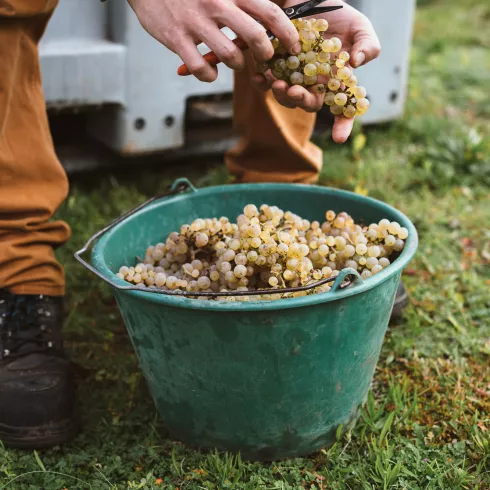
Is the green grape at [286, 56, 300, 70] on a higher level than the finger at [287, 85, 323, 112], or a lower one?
higher

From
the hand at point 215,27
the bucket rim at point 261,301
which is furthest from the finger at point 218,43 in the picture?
the bucket rim at point 261,301

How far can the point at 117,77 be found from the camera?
2857 mm

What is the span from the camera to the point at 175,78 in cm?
297

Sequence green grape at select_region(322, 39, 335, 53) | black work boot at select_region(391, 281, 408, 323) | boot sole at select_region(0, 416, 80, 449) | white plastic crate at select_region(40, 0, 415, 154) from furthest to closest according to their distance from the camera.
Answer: white plastic crate at select_region(40, 0, 415, 154) < black work boot at select_region(391, 281, 408, 323) < boot sole at select_region(0, 416, 80, 449) < green grape at select_region(322, 39, 335, 53)

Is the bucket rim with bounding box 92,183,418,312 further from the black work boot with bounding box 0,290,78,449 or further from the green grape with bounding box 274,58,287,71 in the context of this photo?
the green grape with bounding box 274,58,287,71

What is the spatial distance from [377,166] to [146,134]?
1.15 m

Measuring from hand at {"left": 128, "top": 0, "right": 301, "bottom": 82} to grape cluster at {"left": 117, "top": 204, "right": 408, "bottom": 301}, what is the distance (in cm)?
42

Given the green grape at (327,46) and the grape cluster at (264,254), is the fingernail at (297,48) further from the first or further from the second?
the grape cluster at (264,254)

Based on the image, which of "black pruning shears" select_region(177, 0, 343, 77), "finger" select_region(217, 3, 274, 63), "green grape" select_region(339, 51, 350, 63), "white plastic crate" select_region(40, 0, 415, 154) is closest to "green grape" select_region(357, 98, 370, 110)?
"green grape" select_region(339, 51, 350, 63)

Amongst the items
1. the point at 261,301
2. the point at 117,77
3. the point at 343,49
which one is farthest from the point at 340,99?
the point at 117,77

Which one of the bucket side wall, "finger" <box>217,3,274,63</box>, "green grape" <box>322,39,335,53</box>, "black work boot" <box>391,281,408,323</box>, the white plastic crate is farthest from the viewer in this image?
the white plastic crate

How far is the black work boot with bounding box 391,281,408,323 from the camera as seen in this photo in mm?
2305

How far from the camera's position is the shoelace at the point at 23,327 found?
195 centimetres

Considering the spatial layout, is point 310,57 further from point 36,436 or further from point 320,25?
point 36,436
